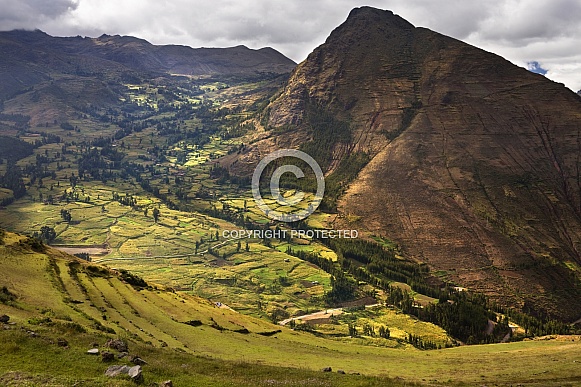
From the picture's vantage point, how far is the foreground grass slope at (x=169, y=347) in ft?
90.0

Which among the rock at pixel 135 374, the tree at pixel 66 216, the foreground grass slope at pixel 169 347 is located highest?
the rock at pixel 135 374

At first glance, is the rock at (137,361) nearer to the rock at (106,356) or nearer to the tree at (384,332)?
the rock at (106,356)

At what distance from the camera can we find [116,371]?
82.3 ft

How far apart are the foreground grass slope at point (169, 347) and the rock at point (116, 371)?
62 cm

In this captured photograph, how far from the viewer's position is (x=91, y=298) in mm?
55469

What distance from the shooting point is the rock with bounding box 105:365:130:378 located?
81.2 feet

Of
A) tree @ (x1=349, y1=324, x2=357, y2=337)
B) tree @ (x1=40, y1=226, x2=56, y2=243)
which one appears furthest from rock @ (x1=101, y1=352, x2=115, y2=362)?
tree @ (x1=40, y1=226, x2=56, y2=243)

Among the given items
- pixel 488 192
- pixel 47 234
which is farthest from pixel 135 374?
pixel 488 192

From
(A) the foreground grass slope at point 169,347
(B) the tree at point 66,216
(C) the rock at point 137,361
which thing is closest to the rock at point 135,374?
(A) the foreground grass slope at point 169,347

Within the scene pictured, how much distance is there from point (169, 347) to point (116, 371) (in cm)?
1799

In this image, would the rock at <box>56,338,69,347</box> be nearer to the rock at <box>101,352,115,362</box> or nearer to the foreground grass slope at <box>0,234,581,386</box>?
the foreground grass slope at <box>0,234,581,386</box>

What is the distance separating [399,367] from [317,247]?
102534 mm

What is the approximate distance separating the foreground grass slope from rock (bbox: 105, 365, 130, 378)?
2.03ft

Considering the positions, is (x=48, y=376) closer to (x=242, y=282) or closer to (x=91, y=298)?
(x=91, y=298)
